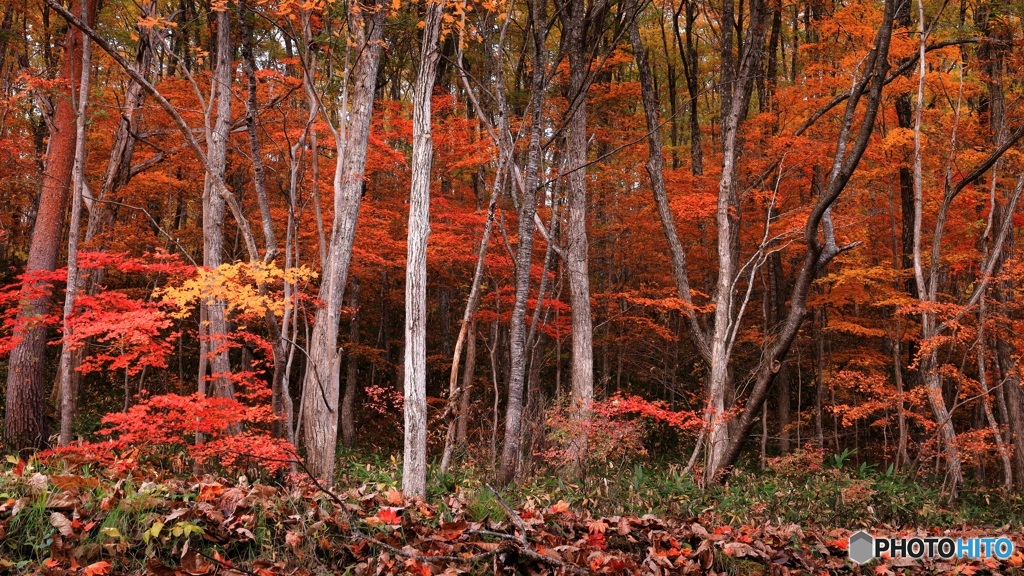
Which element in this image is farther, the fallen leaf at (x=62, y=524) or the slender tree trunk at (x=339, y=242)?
the slender tree trunk at (x=339, y=242)

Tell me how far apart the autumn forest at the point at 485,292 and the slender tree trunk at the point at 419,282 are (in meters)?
0.04

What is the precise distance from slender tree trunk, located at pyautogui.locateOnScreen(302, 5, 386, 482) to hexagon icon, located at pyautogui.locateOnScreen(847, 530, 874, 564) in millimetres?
7405

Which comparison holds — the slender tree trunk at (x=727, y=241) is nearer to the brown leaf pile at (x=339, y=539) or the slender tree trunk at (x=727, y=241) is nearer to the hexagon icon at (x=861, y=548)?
the hexagon icon at (x=861, y=548)

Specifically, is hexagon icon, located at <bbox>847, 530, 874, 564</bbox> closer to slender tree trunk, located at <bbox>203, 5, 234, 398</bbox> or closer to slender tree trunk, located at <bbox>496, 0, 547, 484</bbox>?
slender tree trunk, located at <bbox>496, 0, 547, 484</bbox>

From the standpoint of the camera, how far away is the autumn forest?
357cm

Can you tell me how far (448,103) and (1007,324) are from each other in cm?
1161

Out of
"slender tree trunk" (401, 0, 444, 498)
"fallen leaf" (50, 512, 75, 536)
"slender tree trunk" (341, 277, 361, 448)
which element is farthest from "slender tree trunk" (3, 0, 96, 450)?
"fallen leaf" (50, 512, 75, 536)

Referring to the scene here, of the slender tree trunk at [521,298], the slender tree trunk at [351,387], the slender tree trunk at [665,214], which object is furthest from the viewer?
the slender tree trunk at [351,387]

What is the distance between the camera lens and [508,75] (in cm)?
1970

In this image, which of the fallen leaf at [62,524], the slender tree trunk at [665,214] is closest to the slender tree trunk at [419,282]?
the fallen leaf at [62,524]

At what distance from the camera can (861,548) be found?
4.07 metres

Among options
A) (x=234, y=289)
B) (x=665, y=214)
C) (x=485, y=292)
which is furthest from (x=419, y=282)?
(x=485, y=292)

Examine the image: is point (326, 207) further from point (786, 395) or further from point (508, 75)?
point (786, 395)

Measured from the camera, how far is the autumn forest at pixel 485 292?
357 centimetres
